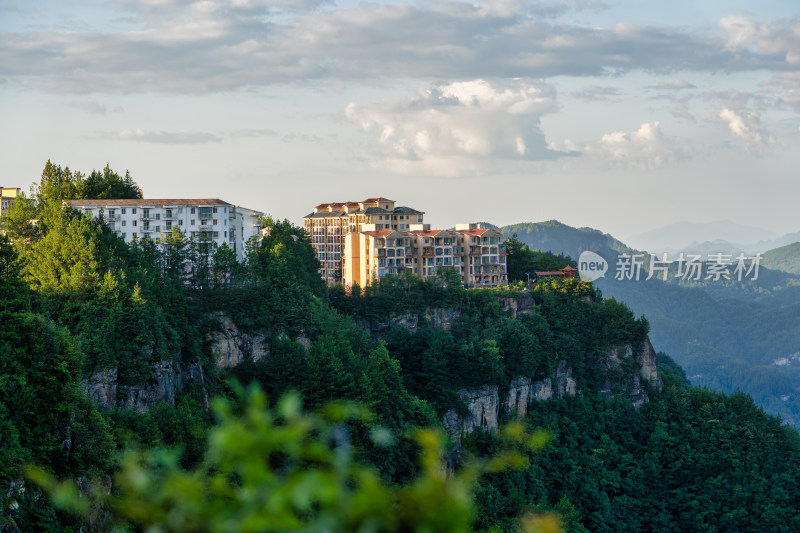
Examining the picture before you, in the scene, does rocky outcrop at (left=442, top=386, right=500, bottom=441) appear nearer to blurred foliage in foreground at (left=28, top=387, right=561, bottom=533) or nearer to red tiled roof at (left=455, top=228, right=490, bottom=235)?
red tiled roof at (left=455, top=228, right=490, bottom=235)

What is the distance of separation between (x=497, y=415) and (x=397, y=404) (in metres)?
13.1

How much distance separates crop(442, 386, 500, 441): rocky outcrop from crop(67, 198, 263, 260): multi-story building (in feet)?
66.5

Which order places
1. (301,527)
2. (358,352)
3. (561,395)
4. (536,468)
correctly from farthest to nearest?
(561,395) < (536,468) < (358,352) < (301,527)

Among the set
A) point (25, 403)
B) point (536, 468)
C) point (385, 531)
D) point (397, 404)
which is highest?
point (385, 531)

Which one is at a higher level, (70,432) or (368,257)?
(368,257)

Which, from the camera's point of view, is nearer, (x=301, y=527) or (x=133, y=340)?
(x=301, y=527)

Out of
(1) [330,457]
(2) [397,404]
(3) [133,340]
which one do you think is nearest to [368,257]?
(2) [397,404]

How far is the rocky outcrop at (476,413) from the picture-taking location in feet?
204

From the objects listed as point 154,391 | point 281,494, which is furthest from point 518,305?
point 281,494

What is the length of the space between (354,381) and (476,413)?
15174 millimetres

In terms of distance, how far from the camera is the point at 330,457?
6305 mm

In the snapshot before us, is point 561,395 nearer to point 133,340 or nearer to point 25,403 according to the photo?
point 133,340

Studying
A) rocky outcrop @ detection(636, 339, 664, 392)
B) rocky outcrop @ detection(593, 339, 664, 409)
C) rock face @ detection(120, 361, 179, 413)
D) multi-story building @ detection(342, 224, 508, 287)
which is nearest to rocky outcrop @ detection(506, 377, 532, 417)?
rocky outcrop @ detection(593, 339, 664, 409)

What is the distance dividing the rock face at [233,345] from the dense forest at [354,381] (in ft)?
0.95
